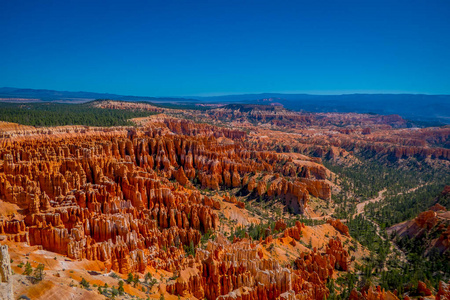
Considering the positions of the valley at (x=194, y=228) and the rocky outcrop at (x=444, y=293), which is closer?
the valley at (x=194, y=228)

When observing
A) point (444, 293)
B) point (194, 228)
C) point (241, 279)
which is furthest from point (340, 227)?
point (241, 279)

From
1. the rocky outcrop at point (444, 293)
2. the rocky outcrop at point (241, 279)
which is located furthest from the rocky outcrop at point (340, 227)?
the rocky outcrop at point (444, 293)

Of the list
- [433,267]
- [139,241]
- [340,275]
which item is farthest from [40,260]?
[433,267]

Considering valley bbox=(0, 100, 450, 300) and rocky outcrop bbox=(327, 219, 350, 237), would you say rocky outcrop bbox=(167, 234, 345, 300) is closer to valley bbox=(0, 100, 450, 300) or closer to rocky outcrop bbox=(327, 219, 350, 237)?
valley bbox=(0, 100, 450, 300)

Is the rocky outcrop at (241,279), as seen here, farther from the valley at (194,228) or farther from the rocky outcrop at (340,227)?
the rocky outcrop at (340,227)

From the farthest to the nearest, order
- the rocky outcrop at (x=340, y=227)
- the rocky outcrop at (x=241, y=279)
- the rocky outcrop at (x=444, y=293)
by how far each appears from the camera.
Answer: the rocky outcrop at (x=340, y=227)
the rocky outcrop at (x=444, y=293)
the rocky outcrop at (x=241, y=279)

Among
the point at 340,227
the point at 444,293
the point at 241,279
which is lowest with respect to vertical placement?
the point at 340,227

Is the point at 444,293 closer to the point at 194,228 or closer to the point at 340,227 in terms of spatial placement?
the point at 340,227

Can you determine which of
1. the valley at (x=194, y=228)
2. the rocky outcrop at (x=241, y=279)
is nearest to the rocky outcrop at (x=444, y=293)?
the valley at (x=194, y=228)

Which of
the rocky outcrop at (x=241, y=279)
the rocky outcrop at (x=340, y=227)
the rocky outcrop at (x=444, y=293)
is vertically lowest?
the rocky outcrop at (x=340, y=227)

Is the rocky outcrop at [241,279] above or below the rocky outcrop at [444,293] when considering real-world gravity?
above

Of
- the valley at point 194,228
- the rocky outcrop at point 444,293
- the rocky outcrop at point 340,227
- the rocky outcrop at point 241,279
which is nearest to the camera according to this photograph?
the rocky outcrop at point 241,279
